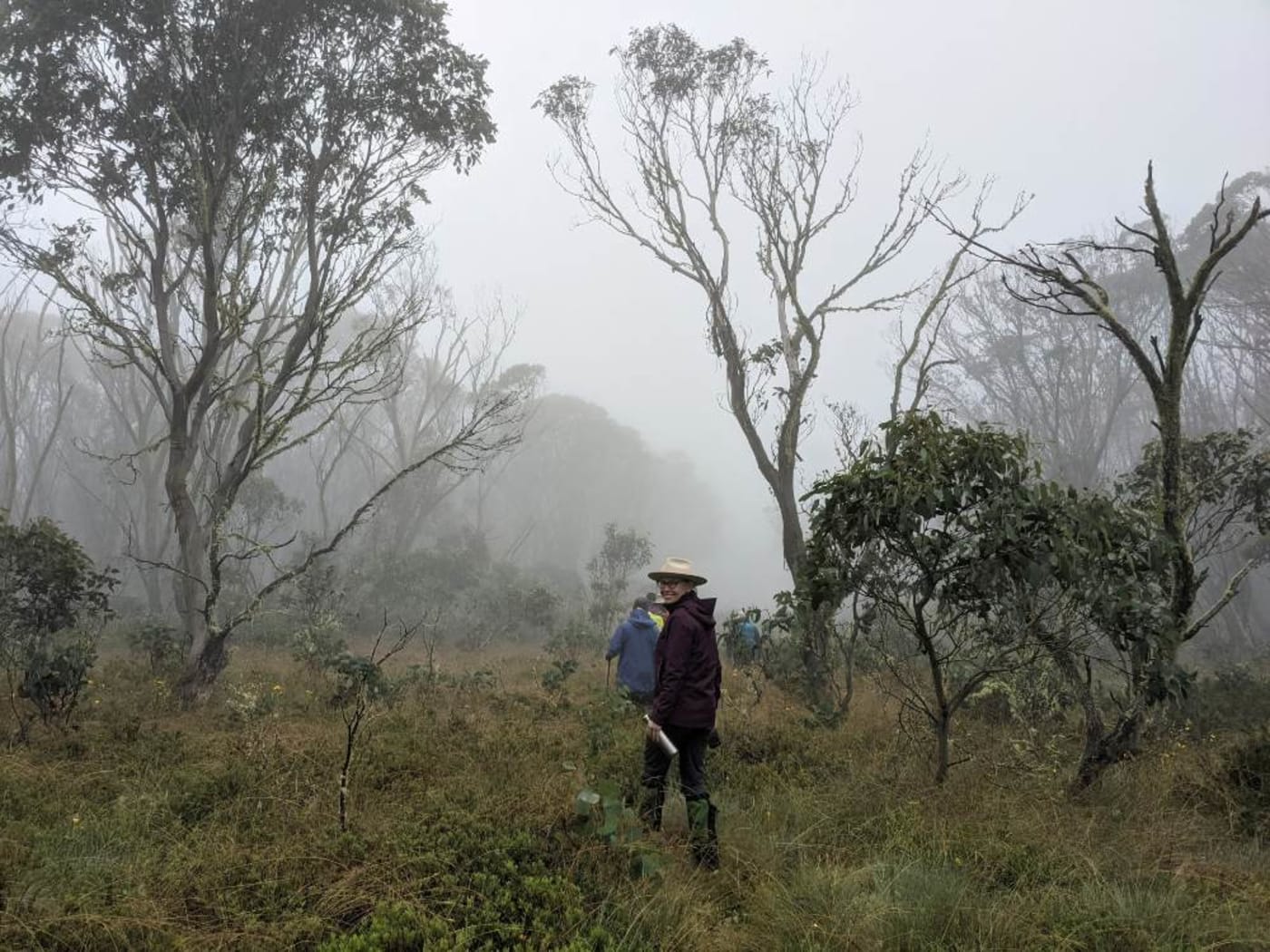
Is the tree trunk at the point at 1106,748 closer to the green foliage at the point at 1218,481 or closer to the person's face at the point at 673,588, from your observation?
the green foliage at the point at 1218,481

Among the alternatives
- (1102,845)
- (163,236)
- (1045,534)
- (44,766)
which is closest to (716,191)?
(163,236)

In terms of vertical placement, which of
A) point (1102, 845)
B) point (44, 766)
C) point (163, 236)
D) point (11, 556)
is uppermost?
point (163, 236)

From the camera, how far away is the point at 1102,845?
3891 mm

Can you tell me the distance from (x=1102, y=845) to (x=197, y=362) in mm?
9988

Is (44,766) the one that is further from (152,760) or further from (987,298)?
(987,298)

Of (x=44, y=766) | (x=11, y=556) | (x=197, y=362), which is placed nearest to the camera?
(x=44, y=766)

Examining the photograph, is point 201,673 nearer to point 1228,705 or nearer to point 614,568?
point 1228,705

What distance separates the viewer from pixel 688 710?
4039 mm

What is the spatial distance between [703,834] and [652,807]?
478 mm

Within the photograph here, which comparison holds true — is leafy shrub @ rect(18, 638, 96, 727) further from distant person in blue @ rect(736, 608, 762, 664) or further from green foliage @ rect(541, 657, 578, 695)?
distant person in blue @ rect(736, 608, 762, 664)

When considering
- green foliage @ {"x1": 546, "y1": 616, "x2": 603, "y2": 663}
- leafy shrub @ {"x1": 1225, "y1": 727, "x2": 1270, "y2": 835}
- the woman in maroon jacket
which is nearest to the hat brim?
the woman in maroon jacket

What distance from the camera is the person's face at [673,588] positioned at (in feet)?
14.4

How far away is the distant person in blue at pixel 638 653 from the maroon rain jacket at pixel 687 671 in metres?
2.85

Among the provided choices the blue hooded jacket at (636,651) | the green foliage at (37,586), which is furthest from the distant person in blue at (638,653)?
the green foliage at (37,586)
